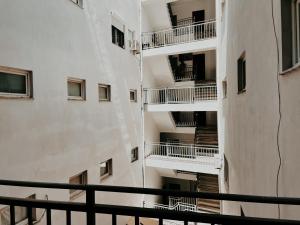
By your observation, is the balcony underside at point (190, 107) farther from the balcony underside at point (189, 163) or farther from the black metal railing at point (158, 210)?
the black metal railing at point (158, 210)

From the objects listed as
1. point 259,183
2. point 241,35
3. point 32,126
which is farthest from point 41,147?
point 241,35

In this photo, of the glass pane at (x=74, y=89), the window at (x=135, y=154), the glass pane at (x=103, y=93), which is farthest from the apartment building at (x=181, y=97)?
the glass pane at (x=74, y=89)

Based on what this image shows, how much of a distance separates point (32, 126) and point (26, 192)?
1.21 m

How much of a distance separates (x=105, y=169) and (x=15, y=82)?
13.7 ft

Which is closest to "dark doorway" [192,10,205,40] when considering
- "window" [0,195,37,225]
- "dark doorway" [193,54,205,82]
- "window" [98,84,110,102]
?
"dark doorway" [193,54,205,82]

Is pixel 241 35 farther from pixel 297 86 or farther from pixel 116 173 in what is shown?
pixel 116 173

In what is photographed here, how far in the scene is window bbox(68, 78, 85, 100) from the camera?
551 cm

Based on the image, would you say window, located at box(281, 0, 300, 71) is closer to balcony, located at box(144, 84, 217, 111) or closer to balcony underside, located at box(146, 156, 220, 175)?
balcony, located at box(144, 84, 217, 111)

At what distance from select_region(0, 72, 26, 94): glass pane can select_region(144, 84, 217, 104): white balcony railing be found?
22.3 feet

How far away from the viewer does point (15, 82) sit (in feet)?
13.2

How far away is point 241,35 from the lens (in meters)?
3.96

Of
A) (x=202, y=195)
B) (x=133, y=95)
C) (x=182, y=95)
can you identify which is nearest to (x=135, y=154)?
(x=133, y=95)

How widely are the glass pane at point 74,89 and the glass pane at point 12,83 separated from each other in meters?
1.37

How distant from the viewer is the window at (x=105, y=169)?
7047 millimetres
